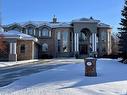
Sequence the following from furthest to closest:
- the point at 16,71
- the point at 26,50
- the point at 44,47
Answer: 1. the point at 44,47
2. the point at 26,50
3. the point at 16,71

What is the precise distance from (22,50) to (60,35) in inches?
590

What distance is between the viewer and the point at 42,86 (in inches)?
568

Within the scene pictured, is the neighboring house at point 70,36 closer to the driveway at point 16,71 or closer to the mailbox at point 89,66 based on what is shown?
the driveway at point 16,71

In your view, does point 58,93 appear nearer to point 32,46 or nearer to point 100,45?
point 32,46

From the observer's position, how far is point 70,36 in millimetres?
64188

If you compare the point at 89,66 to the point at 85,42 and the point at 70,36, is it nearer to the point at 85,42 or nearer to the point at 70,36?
the point at 85,42

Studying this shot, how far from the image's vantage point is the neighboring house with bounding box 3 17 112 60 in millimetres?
62375

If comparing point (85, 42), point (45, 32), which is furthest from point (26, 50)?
point (85, 42)

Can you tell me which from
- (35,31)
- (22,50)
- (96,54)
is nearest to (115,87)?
(22,50)

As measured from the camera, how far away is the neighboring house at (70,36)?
6238cm

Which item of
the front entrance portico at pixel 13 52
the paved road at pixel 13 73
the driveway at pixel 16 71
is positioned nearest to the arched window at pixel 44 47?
the front entrance portico at pixel 13 52

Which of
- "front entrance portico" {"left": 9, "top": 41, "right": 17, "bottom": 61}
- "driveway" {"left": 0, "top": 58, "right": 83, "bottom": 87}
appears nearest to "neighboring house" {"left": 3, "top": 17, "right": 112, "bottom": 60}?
"front entrance portico" {"left": 9, "top": 41, "right": 17, "bottom": 61}

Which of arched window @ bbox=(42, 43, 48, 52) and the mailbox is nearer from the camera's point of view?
the mailbox

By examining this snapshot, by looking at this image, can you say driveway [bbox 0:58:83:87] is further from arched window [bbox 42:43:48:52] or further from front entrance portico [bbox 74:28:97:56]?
arched window [bbox 42:43:48:52]
